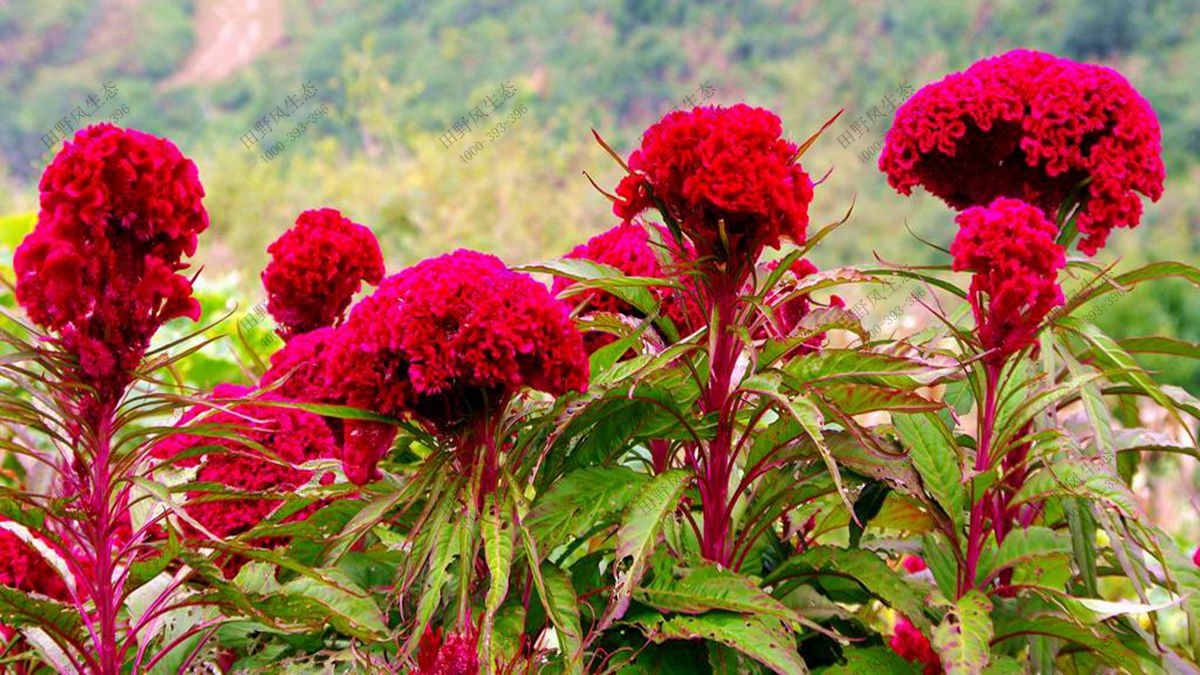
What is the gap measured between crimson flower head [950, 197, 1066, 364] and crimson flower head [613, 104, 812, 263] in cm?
23

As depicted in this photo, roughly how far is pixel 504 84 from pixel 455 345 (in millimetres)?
18335

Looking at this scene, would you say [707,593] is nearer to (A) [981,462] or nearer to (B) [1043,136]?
(A) [981,462]

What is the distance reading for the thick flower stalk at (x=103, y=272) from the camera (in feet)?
4.81

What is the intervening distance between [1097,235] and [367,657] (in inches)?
50.2

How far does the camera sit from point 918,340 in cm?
203

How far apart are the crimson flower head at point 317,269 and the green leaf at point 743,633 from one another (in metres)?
0.83

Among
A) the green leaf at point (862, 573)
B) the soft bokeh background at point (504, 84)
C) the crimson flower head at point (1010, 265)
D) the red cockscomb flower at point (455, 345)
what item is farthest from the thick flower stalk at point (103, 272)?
the soft bokeh background at point (504, 84)

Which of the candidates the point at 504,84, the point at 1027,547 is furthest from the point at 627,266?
the point at 504,84

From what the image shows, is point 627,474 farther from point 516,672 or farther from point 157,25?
point 157,25

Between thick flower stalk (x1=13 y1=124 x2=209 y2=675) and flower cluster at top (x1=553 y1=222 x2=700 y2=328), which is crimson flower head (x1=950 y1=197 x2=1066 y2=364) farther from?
thick flower stalk (x1=13 y1=124 x2=209 y2=675)

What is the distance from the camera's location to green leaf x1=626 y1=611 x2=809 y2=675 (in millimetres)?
1519

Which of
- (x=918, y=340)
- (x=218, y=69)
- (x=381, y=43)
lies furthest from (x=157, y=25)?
(x=918, y=340)

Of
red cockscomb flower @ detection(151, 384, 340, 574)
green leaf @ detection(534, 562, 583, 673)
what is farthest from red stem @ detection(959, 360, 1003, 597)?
red cockscomb flower @ detection(151, 384, 340, 574)

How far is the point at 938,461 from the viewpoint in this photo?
5.79ft
